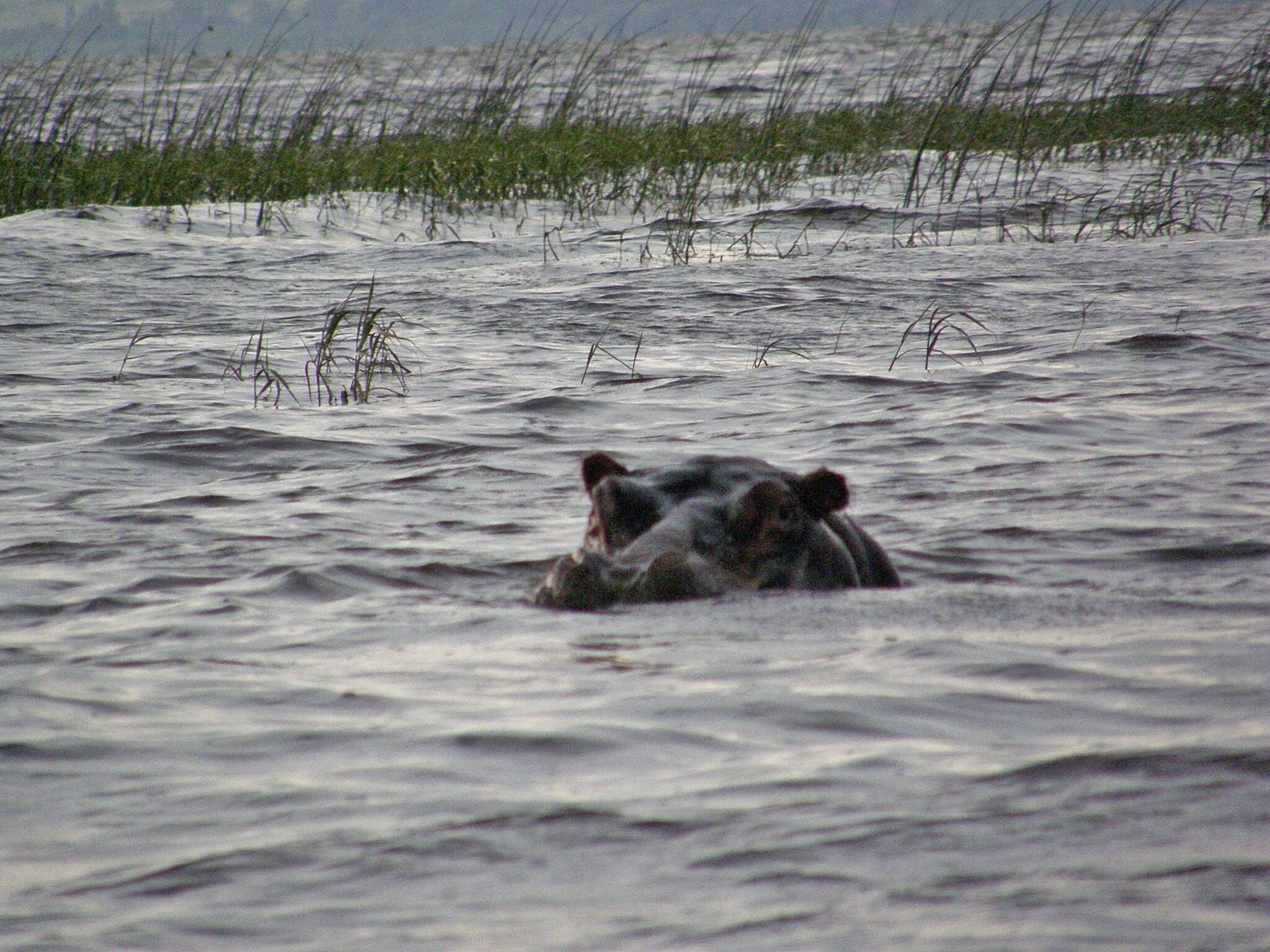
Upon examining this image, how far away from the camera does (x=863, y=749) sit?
9.64 ft

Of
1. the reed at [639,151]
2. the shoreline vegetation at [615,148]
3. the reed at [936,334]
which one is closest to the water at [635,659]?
the reed at [936,334]

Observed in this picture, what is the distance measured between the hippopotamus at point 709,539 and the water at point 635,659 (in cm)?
10

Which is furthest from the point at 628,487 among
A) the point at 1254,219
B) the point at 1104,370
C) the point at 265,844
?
the point at 1254,219

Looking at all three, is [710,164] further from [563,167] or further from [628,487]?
[628,487]

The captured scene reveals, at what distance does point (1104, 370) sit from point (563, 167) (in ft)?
25.7

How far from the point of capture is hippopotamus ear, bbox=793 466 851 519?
14.1 feet

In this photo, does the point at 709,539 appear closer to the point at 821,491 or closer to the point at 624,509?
the point at 624,509

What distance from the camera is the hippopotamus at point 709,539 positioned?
13.0 ft

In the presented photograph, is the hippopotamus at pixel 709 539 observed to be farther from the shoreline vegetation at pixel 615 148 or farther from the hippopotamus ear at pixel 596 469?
the shoreline vegetation at pixel 615 148

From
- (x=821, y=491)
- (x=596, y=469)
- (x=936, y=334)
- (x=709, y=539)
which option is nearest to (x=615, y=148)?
(x=936, y=334)

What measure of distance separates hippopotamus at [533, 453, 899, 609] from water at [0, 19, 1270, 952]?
99 millimetres

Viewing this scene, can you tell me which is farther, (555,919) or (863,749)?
(863,749)

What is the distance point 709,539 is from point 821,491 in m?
0.34

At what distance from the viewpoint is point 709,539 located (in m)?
4.20
